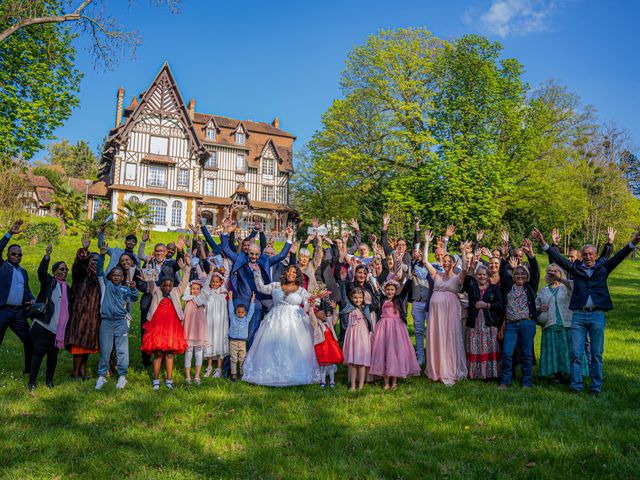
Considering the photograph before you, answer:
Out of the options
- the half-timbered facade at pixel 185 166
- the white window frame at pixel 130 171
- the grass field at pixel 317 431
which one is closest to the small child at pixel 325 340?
the grass field at pixel 317 431

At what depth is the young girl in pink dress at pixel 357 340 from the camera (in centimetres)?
828

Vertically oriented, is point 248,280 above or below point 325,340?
above

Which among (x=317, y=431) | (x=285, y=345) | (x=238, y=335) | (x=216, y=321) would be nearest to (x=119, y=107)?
(x=216, y=321)

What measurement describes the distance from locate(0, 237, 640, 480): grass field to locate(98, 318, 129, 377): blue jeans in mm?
334

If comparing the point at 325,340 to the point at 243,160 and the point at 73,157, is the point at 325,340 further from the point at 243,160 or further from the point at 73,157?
the point at 73,157

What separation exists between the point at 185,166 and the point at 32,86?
28022 millimetres

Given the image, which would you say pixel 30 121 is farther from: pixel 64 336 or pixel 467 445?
pixel 467 445

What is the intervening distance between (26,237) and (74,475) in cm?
2794

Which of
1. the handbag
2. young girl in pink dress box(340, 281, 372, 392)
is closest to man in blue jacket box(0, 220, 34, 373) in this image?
the handbag

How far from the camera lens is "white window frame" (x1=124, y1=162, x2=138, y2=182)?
150 feet

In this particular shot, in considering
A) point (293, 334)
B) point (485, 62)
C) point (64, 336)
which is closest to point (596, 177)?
point (485, 62)

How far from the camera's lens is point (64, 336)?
830 centimetres

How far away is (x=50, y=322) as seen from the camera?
7.96 meters

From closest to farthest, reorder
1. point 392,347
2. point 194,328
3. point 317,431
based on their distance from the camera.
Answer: point 317,431 < point 392,347 < point 194,328
